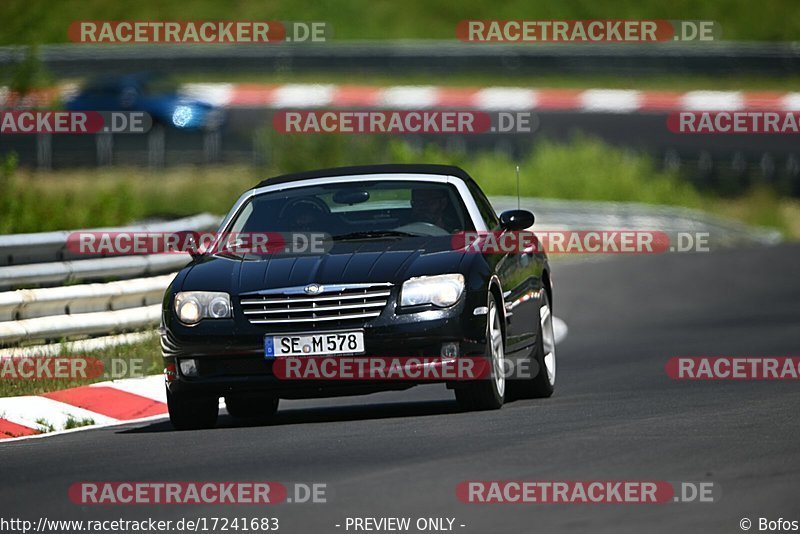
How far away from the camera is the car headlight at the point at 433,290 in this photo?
1011 centimetres

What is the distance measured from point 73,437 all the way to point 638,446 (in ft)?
12.0

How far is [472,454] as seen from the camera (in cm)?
841

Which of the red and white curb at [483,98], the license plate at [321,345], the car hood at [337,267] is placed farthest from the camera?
the red and white curb at [483,98]

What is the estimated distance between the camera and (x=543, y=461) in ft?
26.5

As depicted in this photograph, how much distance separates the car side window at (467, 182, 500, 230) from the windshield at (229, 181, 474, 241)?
272mm

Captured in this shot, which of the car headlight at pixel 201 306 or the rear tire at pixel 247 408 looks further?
the rear tire at pixel 247 408

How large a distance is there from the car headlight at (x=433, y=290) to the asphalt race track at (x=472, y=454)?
26.5 inches

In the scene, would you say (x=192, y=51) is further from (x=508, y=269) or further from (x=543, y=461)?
(x=543, y=461)

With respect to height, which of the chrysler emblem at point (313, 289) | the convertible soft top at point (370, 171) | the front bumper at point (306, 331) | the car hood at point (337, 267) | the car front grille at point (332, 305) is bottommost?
the front bumper at point (306, 331)

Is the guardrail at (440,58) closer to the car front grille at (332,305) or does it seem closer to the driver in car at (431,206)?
the driver in car at (431,206)

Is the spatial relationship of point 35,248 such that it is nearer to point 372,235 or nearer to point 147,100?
point 372,235

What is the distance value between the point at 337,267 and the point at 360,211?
1.13m

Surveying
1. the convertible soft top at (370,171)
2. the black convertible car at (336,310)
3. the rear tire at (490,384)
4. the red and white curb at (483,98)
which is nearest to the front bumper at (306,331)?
the black convertible car at (336,310)

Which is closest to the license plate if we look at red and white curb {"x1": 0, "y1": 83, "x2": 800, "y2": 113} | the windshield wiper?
the windshield wiper
